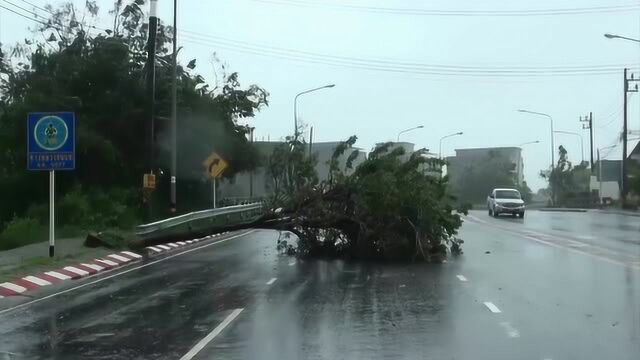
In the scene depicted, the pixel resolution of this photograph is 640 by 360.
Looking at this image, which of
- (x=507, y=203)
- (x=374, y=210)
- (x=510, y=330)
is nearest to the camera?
(x=510, y=330)

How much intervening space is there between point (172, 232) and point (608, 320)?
1690 cm

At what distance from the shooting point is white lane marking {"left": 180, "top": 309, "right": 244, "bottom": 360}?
888cm

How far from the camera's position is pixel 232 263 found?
19719mm

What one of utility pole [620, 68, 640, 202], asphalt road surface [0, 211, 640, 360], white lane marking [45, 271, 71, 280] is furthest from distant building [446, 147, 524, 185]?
white lane marking [45, 271, 71, 280]

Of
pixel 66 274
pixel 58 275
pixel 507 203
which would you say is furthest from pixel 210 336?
pixel 507 203

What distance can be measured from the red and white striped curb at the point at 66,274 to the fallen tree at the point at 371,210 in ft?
10.9

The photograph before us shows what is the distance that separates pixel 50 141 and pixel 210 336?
38.7 feet

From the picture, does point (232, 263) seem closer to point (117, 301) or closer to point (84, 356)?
point (117, 301)

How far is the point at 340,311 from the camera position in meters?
11.9

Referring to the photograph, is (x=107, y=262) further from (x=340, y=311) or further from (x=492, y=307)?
(x=492, y=307)

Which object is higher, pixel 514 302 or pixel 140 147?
pixel 140 147

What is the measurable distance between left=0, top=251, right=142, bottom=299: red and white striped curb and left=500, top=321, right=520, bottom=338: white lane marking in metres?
9.71

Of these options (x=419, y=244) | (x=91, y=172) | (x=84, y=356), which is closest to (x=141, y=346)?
(x=84, y=356)

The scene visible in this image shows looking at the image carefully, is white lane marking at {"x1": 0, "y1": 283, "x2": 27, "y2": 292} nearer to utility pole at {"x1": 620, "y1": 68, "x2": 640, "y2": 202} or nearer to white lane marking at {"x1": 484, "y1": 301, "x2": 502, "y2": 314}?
white lane marking at {"x1": 484, "y1": 301, "x2": 502, "y2": 314}
